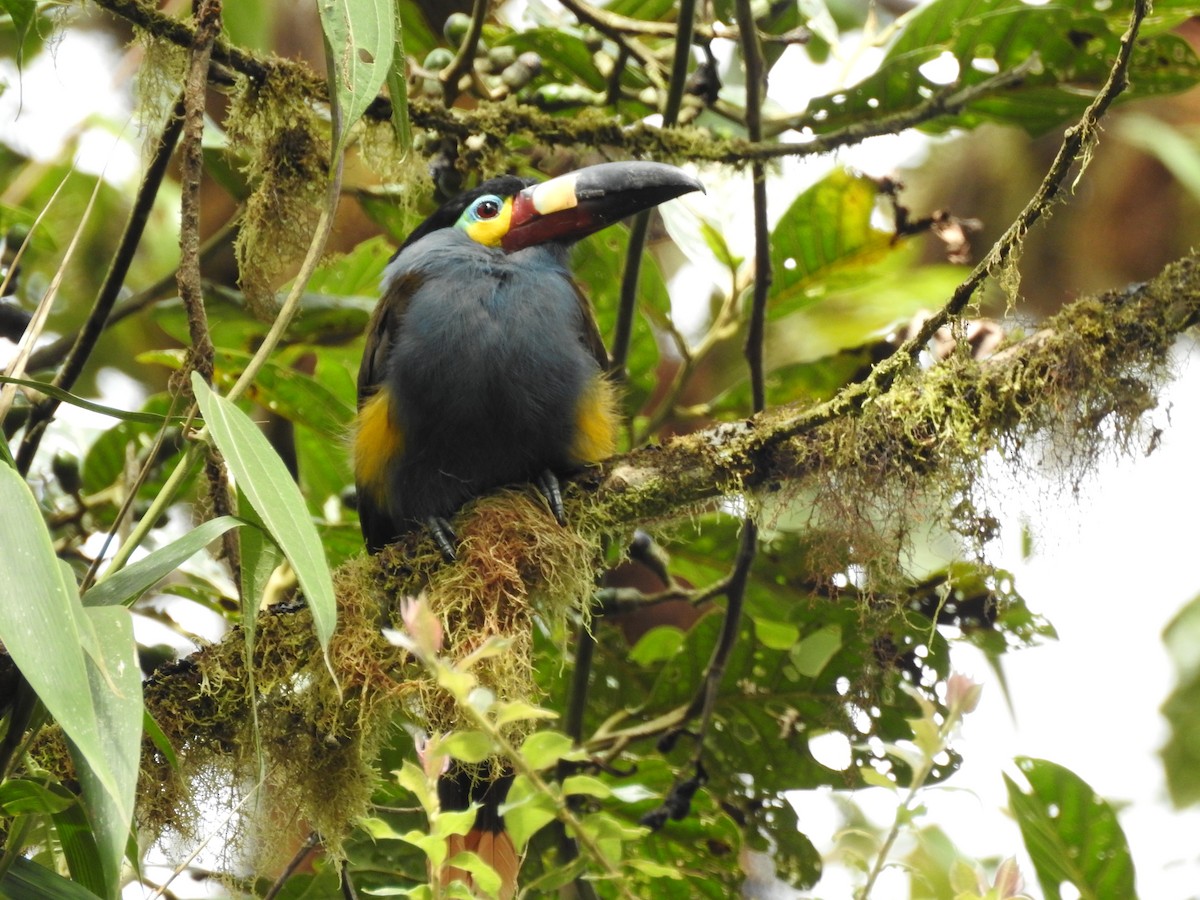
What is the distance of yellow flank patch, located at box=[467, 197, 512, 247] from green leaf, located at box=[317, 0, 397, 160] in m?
1.10

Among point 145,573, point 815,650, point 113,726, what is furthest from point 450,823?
point 815,650

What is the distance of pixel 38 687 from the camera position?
47.6 inches

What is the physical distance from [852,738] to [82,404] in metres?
1.78

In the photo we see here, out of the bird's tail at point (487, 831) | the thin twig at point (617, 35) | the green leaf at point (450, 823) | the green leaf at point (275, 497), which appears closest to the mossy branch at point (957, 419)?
the bird's tail at point (487, 831)

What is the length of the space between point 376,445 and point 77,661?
144 cm

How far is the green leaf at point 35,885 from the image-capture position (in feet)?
4.91

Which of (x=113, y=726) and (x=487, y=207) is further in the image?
(x=487, y=207)

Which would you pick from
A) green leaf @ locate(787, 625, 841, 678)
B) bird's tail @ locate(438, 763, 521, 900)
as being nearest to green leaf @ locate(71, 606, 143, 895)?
bird's tail @ locate(438, 763, 521, 900)

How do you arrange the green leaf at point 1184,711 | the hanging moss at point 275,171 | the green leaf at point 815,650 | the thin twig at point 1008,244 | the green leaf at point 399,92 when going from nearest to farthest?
the thin twig at point 1008,244 → the green leaf at point 399,92 → the hanging moss at point 275,171 → the green leaf at point 815,650 → the green leaf at point 1184,711

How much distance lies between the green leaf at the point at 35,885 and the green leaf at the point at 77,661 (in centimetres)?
20

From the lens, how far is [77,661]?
1253 millimetres

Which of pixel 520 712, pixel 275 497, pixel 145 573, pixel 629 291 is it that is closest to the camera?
pixel 520 712

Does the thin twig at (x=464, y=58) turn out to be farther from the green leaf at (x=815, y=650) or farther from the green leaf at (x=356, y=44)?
the green leaf at (x=815, y=650)

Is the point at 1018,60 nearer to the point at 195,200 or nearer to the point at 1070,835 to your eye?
the point at 1070,835
